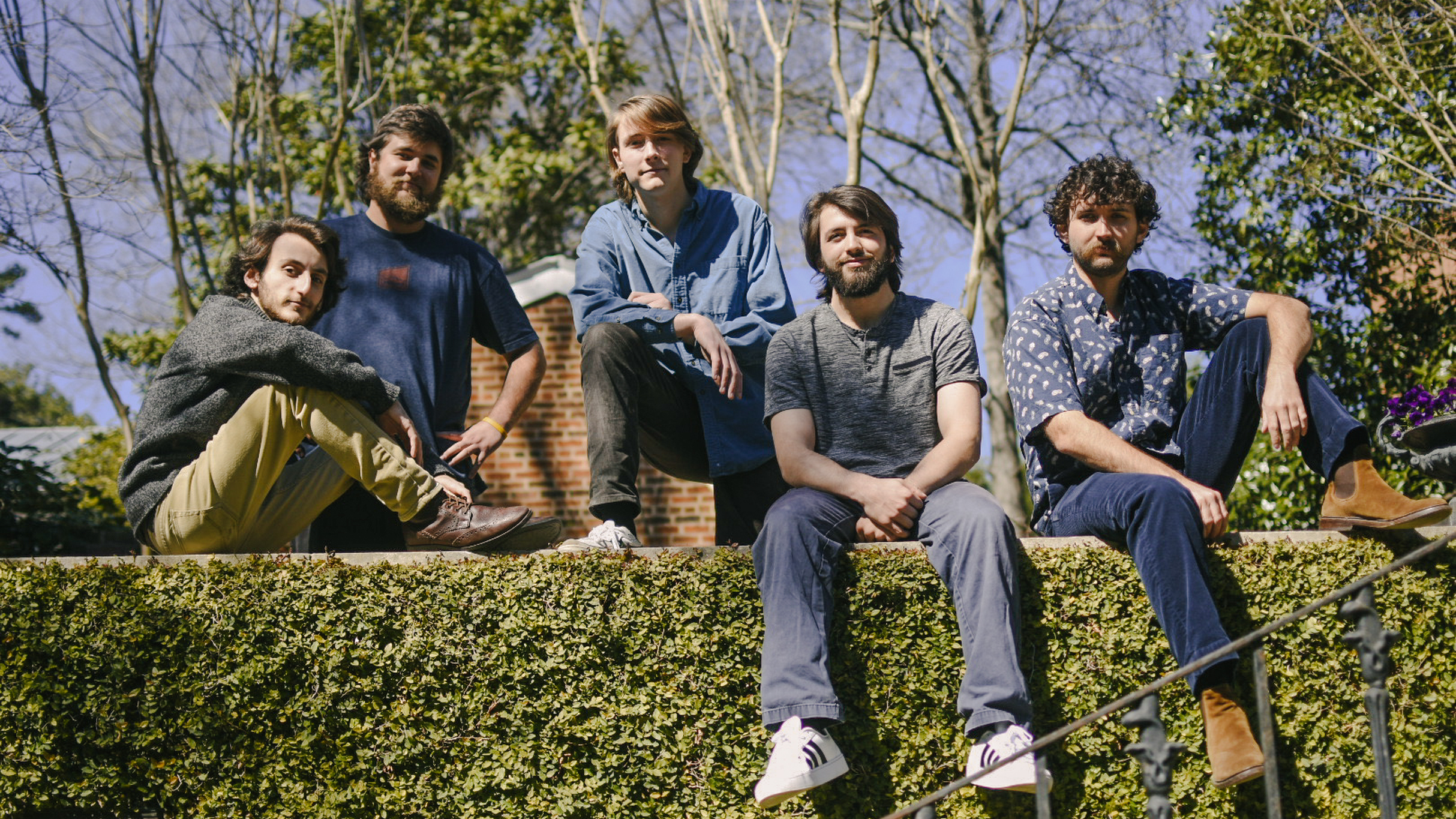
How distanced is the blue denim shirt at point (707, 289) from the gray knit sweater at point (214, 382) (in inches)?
32.1

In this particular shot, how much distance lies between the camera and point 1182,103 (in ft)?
27.6

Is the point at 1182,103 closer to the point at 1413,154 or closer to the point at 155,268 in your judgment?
the point at 1413,154

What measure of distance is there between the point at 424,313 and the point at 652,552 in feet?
4.27

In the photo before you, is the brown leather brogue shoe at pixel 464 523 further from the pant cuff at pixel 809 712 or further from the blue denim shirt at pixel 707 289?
the pant cuff at pixel 809 712

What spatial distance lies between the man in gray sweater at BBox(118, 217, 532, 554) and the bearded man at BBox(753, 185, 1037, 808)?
2.91 feet

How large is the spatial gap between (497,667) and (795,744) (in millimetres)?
933

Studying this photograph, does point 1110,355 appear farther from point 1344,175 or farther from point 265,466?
point 1344,175

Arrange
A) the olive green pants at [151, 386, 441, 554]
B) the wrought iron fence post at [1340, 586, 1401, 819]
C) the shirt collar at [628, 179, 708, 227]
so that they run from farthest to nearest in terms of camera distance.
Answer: the shirt collar at [628, 179, 708, 227]
the olive green pants at [151, 386, 441, 554]
the wrought iron fence post at [1340, 586, 1401, 819]

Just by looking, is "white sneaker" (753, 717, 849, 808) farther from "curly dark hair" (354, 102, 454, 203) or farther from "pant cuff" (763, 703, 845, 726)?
"curly dark hair" (354, 102, 454, 203)

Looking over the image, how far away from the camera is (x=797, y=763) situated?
271 cm

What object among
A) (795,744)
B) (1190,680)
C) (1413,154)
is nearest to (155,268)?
(795,744)

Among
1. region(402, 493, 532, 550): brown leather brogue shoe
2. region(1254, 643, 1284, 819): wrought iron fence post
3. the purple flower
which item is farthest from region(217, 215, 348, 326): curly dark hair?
the purple flower

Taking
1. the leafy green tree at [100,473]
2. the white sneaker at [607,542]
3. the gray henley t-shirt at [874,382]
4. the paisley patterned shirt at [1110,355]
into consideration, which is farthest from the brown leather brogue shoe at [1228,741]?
the leafy green tree at [100,473]

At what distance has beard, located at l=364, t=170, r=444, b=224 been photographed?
394 cm
